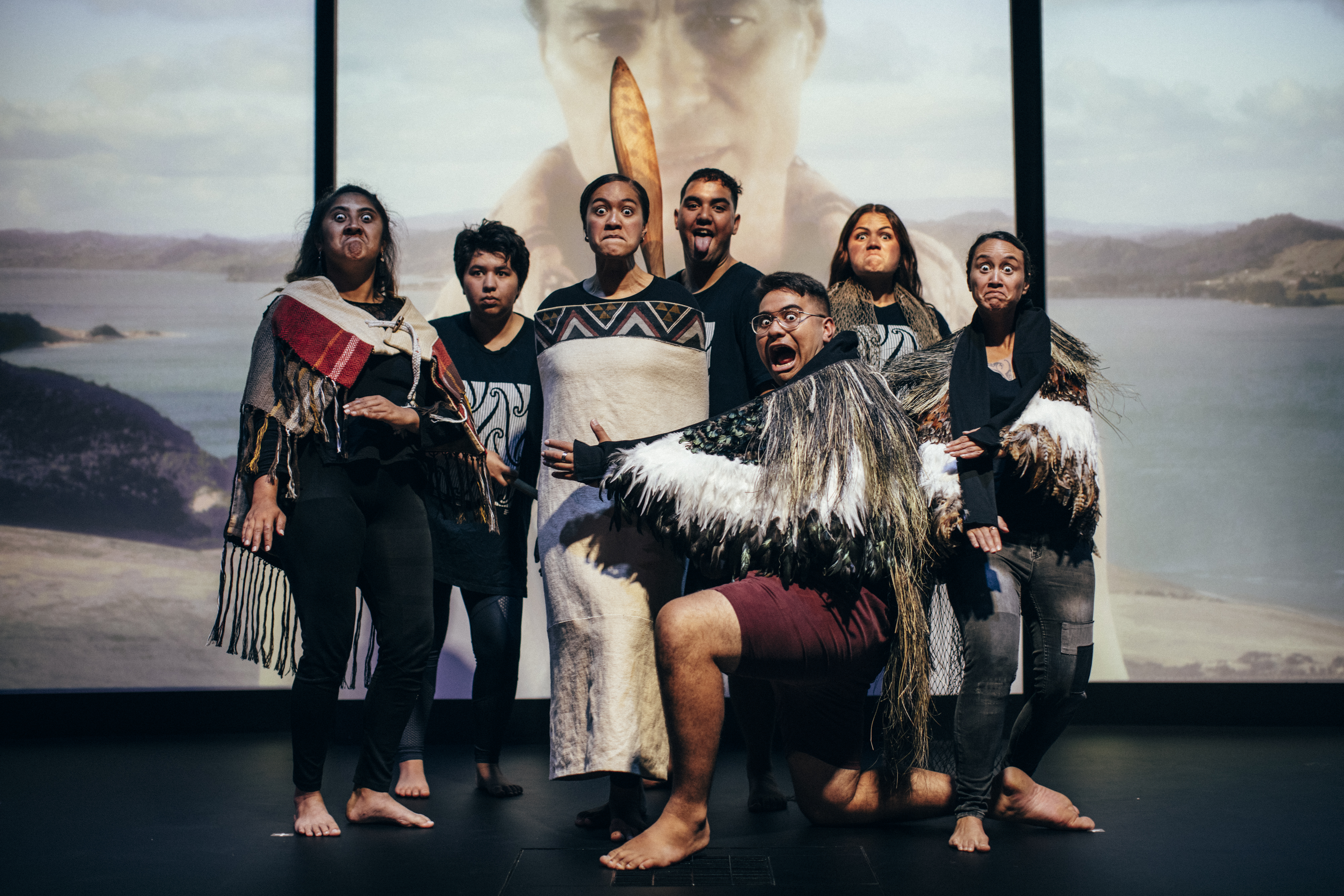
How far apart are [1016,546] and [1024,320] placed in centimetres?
54

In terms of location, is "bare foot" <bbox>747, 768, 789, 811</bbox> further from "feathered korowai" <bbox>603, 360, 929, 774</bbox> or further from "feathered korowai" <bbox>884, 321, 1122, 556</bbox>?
"feathered korowai" <bbox>884, 321, 1122, 556</bbox>

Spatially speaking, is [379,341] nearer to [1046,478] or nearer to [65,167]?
[1046,478]

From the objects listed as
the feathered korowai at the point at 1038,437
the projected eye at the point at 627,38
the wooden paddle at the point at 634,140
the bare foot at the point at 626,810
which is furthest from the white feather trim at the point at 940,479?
the projected eye at the point at 627,38

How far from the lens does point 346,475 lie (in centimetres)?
259

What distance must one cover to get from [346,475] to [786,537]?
1.03m

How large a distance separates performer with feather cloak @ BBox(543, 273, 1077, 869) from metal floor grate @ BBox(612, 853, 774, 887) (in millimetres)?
29

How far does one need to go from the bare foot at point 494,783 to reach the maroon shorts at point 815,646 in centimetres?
93

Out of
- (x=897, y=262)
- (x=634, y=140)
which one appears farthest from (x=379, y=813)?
(x=634, y=140)

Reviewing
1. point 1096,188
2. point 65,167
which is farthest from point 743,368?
point 65,167

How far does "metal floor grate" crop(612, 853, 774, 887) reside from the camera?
2.17 meters

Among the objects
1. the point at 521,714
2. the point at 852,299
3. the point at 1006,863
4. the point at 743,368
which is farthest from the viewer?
the point at 521,714

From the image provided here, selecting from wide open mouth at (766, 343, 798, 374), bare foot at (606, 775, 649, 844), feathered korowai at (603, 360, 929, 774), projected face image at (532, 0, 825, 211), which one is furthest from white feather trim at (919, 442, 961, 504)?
projected face image at (532, 0, 825, 211)

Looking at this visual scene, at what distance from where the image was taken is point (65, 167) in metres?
4.12

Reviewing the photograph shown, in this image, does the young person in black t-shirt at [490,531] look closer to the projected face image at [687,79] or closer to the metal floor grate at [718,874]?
the metal floor grate at [718,874]
